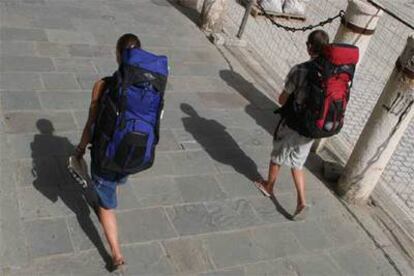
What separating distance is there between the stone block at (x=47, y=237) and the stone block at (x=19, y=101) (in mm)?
1671

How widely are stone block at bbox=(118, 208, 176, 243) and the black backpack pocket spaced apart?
1.02m

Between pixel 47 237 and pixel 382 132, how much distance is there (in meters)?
3.21

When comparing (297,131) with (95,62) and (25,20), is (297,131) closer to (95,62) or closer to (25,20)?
(95,62)

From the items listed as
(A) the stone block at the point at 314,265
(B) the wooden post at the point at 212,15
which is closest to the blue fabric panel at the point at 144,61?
(A) the stone block at the point at 314,265

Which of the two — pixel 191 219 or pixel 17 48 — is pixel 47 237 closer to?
pixel 191 219

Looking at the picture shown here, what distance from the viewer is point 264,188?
5395 millimetres

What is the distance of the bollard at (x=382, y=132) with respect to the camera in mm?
5105

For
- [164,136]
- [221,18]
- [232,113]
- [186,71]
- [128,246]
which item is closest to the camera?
[128,246]

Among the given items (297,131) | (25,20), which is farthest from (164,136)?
(25,20)

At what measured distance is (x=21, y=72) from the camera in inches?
244

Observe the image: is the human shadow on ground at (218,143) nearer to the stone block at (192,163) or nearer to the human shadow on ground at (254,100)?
the stone block at (192,163)

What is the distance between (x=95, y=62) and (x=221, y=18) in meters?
2.63

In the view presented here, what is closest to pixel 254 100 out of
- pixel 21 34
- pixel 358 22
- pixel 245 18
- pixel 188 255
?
pixel 358 22

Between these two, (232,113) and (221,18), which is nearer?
(232,113)
